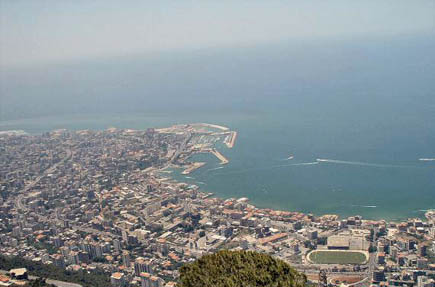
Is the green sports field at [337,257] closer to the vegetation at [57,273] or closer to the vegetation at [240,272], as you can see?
the vegetation at [57,273]

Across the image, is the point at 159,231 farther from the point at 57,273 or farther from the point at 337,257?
the point at 337,257

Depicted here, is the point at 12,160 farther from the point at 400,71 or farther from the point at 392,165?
the point at 400,71

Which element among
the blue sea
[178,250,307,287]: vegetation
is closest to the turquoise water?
the blue sea

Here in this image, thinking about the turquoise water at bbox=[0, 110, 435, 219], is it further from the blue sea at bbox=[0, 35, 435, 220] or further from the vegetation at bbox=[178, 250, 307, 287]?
the vegetation at bbox=[178, 250, 307, 287]

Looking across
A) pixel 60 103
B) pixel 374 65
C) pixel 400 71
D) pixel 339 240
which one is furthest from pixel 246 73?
pixel 339 240

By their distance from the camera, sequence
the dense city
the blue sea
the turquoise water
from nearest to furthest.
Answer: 1. the dense city
2. the turquoise water
3. the blue sea

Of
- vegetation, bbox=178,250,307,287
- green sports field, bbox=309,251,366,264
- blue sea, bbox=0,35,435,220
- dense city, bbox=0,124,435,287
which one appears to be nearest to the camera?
vegetation, bbox=178,250,307,287

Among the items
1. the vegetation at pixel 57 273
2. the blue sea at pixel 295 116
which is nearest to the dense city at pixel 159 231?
the vegetation at pixel 57 273
